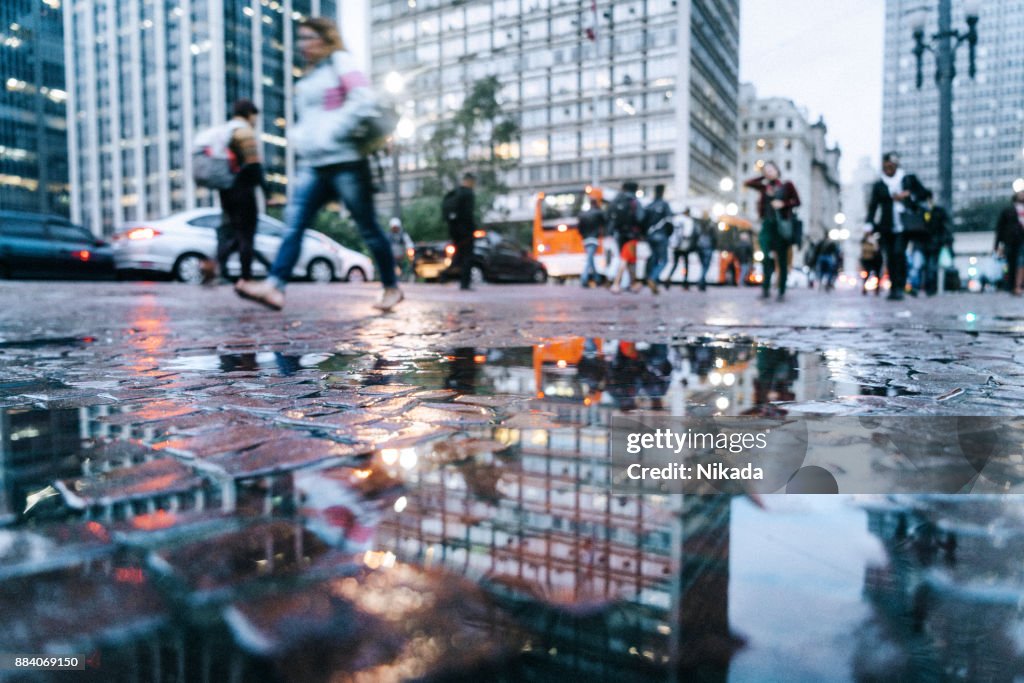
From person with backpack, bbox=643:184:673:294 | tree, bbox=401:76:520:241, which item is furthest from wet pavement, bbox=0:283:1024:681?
tree, bbox=401:76:520:241

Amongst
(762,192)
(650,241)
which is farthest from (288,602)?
(650,241)

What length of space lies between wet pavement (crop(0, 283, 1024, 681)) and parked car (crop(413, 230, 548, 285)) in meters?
20.2

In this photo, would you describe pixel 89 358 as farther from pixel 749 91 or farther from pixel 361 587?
pixel 749 91

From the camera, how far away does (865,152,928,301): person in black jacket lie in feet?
37.1

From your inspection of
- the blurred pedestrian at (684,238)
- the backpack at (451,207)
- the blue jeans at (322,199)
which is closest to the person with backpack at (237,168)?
the blue jeans at (322,199)

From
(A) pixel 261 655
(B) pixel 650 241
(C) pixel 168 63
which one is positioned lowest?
(A) pixel 261 655

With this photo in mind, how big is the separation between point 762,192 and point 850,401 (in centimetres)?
945

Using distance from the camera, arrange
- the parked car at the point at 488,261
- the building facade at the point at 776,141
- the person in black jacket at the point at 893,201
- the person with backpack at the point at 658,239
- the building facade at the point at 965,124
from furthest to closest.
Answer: the building facade at the point at 776,141
the building facade at the point at 965,124
the parked car at the point at 488,261
the person with backpack at the point at 658,239
the person in black jacket at the point at 893,201

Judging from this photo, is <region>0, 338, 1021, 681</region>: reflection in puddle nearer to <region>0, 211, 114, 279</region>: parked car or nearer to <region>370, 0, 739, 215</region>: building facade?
<region>0, 211, 114, 279</region>: parked car

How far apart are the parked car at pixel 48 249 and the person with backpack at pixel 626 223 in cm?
1046

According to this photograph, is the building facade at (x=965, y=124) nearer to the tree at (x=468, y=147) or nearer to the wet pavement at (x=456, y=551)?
the tree at (x=468, y=147)

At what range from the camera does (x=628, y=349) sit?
13.1 ft
